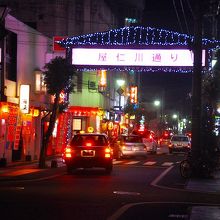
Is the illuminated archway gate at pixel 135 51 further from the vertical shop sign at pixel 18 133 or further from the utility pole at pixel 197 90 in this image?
the utility pole at pixel 197 90

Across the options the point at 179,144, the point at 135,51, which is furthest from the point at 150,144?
the point at 135,51

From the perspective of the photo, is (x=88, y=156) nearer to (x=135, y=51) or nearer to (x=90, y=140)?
(x=90, y=140)

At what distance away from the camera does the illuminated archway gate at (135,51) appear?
3912cm

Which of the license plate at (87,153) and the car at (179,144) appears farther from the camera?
the car at (179,144)

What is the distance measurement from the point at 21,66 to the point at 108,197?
2010cm

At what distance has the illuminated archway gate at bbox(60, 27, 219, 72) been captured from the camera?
39.1 m

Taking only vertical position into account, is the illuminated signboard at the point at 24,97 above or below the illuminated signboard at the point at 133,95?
below

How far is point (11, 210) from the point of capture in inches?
527

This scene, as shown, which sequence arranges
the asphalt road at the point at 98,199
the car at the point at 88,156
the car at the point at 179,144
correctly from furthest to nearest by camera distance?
the car at the point at 179,144
the car at the point at 88,156
the asphalt road at the point at 98,199

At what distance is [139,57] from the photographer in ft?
129

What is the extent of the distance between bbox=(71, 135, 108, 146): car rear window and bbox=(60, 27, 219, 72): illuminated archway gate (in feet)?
44.6

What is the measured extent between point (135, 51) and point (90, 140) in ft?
46.2

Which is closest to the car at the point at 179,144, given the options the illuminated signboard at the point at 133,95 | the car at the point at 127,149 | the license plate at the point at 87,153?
the car at the point at 127,149

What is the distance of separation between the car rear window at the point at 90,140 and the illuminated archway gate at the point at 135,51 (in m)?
13.6
